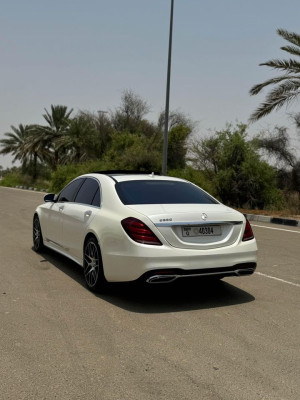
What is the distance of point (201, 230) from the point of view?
204 inches

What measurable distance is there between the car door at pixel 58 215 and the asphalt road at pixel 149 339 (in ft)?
2.07

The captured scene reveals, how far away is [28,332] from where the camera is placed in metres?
4.26

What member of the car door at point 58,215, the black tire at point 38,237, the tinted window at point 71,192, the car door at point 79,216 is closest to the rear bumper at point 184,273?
the car door at point 79,216

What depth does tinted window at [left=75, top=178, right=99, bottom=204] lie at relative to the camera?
21.0 ft

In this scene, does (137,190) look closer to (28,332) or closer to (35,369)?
(28,332)

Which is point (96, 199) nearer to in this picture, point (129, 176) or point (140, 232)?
point (129, 176)

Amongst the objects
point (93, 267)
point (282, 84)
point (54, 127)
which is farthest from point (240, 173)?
point (54, 127)

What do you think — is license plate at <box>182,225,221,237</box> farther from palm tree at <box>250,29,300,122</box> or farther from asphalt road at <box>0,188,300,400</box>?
palm tree at <box>250,29,300,122</box>

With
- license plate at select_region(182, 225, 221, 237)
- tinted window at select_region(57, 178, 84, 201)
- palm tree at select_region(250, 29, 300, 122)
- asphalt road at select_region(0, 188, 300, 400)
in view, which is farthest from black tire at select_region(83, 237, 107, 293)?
palm tree at select_region(250, 29, 300, 122)

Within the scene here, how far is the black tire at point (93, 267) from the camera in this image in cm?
550

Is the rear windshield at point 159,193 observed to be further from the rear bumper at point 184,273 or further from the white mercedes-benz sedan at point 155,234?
the rear bumper at point 184,273

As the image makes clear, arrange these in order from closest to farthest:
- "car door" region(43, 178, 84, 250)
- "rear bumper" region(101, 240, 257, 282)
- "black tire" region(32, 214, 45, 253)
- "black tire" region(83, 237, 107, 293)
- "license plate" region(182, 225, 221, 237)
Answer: "rear bumper" region(101, 240, 257, 282) < "license plate" region(182, 225, 221, 237) < "black tire" region(83, 237, 107, 293) < "car door" region(43, 178, 84, 250) < "black tire" region(32, 214, 45, 253)

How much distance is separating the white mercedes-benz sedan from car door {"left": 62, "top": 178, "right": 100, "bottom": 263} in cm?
1

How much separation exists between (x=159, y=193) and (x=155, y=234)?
1021 mm
